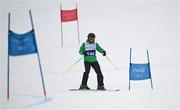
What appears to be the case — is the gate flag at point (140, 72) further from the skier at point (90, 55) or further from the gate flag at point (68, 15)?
the gate flag at point (68, 15)

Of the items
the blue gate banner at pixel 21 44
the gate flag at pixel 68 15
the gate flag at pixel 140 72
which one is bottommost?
the gate flag at pixel 140 72

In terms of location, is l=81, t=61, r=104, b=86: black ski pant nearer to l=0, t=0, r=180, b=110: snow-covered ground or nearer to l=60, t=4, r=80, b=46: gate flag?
l=0, t=0, r=180, b=110: snow-covered ground

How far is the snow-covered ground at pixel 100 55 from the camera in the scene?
267 cm

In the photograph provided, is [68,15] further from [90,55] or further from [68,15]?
[90,55]

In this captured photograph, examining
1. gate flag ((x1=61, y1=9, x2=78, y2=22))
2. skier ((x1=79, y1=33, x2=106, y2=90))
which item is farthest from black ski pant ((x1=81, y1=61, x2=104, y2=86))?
gate flag ((x1=61, y1=9, x2=78, y2=22))

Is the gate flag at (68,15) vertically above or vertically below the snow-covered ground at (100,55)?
above

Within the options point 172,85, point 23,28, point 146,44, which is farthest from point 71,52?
point 172,85

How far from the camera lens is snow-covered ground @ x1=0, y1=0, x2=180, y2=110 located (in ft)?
8.77

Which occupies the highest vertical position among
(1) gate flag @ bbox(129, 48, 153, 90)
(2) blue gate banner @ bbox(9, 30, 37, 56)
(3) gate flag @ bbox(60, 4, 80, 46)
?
(3) gate flag @ bbox(60, 4, 80, 46)

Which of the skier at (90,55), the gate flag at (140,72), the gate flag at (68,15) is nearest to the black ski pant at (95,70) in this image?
the skier at (90,55)

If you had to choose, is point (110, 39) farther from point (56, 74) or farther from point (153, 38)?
point (56, 74)

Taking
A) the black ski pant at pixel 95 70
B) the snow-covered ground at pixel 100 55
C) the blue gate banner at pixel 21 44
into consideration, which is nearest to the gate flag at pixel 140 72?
the snow-covered ground at pixel 100 55

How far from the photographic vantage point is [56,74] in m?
2.71

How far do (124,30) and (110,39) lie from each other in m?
0.14
